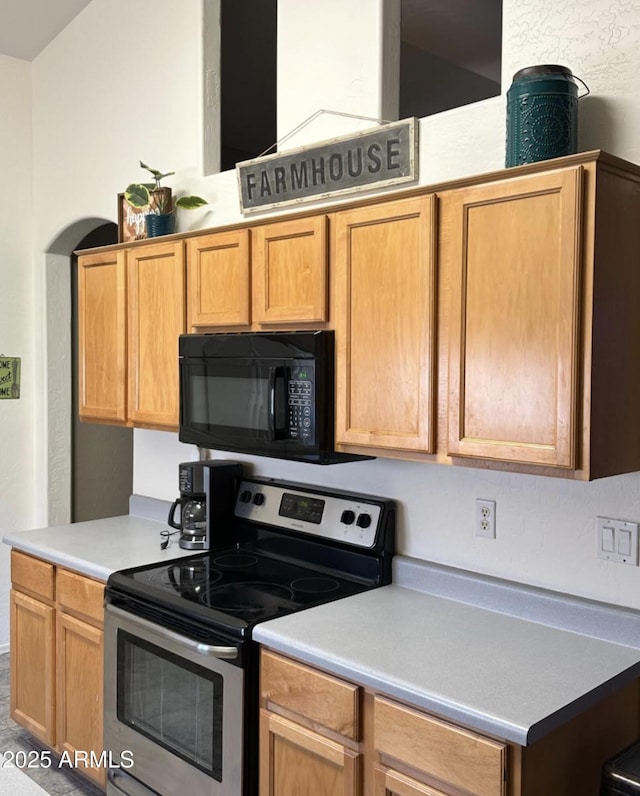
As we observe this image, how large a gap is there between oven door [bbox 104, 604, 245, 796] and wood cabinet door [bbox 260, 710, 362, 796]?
0.08 m

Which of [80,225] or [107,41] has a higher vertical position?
[107,41]

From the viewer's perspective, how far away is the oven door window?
2.13 meters

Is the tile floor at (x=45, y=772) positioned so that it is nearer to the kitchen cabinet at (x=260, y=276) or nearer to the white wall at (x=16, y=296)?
the white wall at (x=16, y=296)

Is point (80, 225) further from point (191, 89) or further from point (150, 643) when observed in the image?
point (150, 643)

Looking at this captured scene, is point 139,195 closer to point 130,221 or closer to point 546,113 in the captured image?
point 130,221

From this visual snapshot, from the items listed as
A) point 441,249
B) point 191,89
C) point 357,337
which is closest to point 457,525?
point 357,337

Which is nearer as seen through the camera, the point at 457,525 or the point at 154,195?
the point at 457,525

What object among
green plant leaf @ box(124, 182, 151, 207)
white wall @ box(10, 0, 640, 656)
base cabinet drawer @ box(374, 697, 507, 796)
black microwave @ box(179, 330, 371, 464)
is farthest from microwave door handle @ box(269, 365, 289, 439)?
green plant leaf @ box(124, 182, 151, 207)

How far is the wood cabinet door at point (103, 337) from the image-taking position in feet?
9.89

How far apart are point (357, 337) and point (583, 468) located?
0.74 m

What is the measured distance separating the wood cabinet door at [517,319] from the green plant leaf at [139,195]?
1552mm

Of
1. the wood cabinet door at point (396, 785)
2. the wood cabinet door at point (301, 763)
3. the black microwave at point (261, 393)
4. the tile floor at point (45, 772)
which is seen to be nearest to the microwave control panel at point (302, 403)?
the black microwave at point (261, 393)

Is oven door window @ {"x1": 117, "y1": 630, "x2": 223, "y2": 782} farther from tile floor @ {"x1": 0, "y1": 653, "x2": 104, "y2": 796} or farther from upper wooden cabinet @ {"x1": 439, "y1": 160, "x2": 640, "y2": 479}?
upper wooden cabinet @ {"x1": 439, "y1": 160, "x2": 640, "y2": 479}

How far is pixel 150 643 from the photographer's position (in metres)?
2.34
